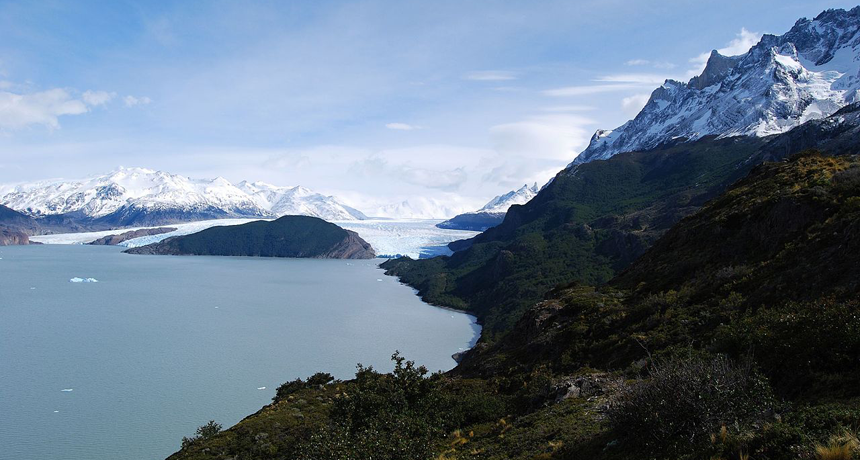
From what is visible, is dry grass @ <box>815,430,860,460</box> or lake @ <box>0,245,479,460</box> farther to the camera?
lake @ <box>0,245,479,460</box>

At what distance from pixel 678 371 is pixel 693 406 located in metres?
0.75

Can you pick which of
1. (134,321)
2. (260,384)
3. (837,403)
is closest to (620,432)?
(837,403)

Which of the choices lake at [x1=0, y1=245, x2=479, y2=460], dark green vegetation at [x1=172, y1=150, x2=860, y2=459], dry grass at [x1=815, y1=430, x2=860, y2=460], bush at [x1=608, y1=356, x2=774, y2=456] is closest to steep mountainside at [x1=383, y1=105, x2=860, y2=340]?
lake at [x1=0, y1=245, x2=479, y2=460]

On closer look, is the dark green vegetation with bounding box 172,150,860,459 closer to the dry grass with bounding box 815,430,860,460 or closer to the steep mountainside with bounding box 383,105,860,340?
the dry grass with bounding box 815,430,860,460

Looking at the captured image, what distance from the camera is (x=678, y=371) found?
394 inches

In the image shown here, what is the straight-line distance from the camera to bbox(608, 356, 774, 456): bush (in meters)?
9.30

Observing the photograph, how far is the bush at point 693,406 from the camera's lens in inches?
366

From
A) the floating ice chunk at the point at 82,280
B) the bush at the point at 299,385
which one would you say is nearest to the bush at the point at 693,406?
the bush at the point at 299,385

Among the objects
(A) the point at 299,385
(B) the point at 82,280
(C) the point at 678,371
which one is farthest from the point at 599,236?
(B) the point at 82,280

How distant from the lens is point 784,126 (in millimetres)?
189500

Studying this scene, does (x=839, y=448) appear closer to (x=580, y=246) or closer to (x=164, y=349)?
(x=164, y=349)

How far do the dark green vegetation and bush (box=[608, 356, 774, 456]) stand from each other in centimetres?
3

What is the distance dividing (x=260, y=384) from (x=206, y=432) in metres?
27.2

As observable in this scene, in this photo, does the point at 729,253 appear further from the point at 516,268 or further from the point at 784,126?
the point at 784,126
